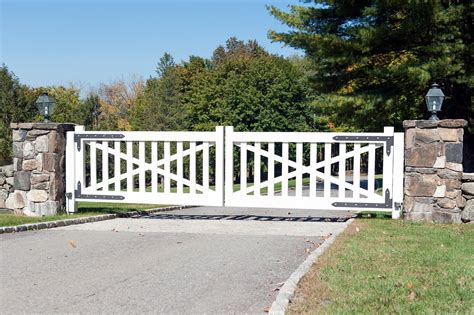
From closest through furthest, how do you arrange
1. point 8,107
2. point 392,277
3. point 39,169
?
point 392,277 → point 39,169 → point 8,107

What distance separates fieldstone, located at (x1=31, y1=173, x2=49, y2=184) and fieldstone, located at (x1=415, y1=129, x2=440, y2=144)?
7114 mm

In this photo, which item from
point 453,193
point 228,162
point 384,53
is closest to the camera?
point 453,193

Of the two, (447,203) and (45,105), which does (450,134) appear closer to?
(447,203)

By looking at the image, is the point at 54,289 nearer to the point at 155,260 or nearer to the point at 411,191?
the point at 155,260

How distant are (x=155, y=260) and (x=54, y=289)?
1.63 meters

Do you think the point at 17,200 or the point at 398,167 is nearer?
the point at 398,167

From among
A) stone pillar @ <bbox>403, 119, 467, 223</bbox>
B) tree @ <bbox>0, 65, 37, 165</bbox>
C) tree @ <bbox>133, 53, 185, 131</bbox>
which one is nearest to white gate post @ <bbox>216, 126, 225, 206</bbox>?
stone pillar @ <bbox>403, 119, 467, 223</bbox>

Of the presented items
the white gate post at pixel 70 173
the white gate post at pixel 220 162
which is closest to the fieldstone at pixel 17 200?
the white gate post at pixel 70 173

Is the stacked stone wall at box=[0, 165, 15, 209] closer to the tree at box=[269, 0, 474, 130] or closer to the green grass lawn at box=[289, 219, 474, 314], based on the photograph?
the green grass lawn at box=[289, 219, 474, 314]

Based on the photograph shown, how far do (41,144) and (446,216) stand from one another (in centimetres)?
781

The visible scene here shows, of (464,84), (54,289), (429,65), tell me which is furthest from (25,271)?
(464,84)

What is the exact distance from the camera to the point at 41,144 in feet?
36.6

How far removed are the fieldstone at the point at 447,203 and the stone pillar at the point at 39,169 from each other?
7.26 meters

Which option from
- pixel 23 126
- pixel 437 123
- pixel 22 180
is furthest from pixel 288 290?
pixel 23 126
